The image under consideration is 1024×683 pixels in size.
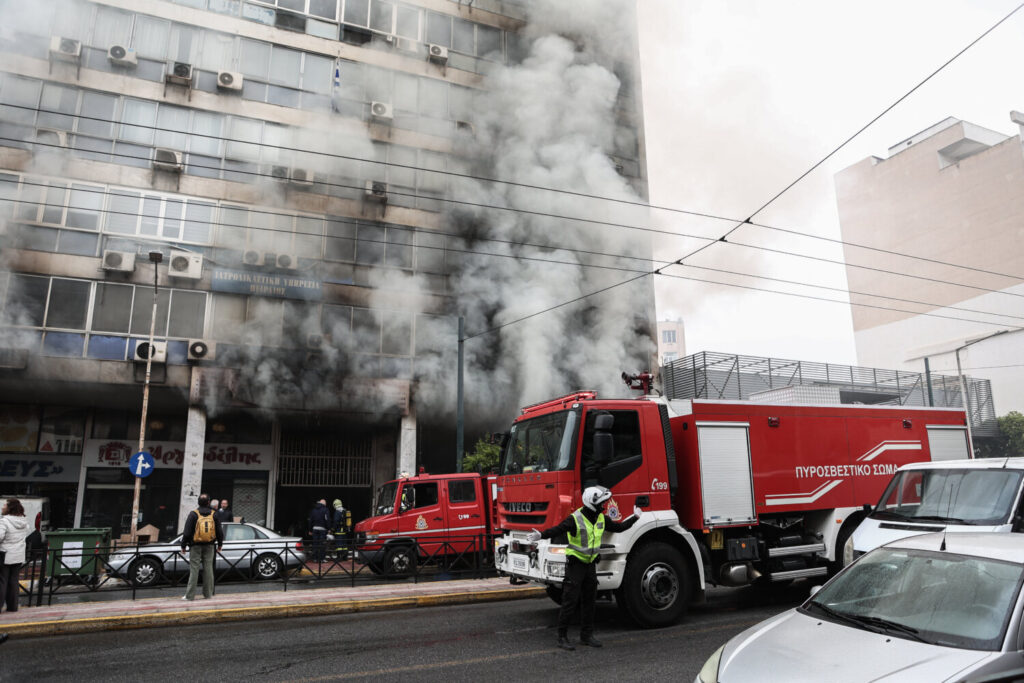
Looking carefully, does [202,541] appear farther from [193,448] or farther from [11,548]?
[193,448]

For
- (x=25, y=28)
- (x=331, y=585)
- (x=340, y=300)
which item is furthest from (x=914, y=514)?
(x=25, y=28)

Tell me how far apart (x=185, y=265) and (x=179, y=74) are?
225 inches

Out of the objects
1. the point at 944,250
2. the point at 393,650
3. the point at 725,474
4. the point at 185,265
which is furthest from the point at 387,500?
the point at 944,250

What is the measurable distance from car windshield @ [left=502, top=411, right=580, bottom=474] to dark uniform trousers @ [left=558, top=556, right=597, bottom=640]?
1.11m

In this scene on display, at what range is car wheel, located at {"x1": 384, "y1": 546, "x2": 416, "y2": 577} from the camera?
12.2 meters

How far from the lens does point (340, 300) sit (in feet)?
64.6

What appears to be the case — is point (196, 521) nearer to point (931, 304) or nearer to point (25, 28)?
point (25, 28)

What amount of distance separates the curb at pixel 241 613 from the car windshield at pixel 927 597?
6472 millimetres

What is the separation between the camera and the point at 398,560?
12312 mm

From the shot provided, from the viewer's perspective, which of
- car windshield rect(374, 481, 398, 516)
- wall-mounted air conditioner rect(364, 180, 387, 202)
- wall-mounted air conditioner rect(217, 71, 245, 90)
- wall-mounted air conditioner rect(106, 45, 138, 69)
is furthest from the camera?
wall-mounted air conditioner rect(364, 180, 387, 202)

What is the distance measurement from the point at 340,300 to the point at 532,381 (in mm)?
6284

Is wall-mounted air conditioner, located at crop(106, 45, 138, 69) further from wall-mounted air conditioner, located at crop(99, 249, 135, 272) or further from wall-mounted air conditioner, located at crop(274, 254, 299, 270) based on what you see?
wall-mounted air conditioner, located at crop(274, 254, 299, 270)

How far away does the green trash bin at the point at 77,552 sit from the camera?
1018 centimetres

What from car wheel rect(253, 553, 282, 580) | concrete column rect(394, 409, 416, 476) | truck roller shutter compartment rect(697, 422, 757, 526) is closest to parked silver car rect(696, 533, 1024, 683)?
truck roller shutter compartment rect(697, 422, 757, 526)
